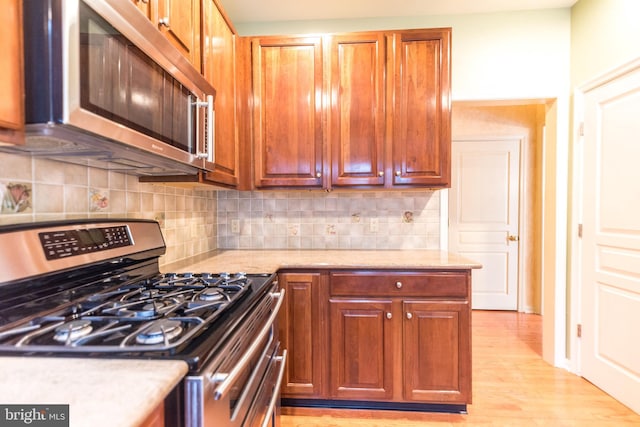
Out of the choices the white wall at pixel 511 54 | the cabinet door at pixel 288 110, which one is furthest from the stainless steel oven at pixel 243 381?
the white wall at pixel 511 54

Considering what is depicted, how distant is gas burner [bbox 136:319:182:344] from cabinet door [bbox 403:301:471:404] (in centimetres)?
131

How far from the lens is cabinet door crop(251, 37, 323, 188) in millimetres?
2000

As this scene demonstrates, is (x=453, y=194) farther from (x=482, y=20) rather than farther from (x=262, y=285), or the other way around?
(x=262, y=285)

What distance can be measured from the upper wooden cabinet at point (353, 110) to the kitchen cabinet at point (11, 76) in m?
1.40

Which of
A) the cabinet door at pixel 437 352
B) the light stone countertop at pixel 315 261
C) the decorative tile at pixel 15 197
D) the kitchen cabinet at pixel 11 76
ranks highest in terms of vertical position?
the kitchen cabinet at pixel 11 76

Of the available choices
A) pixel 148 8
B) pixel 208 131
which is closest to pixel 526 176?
pixel 208 131

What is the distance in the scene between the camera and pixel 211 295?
103 cm

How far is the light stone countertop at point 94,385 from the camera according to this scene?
452 millimetres

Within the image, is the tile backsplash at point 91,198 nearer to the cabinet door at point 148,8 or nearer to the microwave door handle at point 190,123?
the microwave door handle at point 190,123

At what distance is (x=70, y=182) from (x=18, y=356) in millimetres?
734

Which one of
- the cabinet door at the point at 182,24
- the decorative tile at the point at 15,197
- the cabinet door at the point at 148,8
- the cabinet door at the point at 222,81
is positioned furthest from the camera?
the cabinet door at the point at 222,81

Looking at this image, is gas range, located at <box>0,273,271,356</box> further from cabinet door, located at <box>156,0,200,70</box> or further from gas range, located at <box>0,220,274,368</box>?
cabinet door, located at <box>156,0,200,70</box>

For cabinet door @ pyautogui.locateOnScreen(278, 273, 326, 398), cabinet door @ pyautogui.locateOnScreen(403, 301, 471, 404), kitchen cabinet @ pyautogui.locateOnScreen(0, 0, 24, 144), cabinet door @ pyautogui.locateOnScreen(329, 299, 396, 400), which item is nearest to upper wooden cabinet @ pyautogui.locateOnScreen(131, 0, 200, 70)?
kitchen cabinet @ pyautogui.locateOnScreen(0, 0, 24, 144)

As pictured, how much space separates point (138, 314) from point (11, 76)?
61 centimetres
